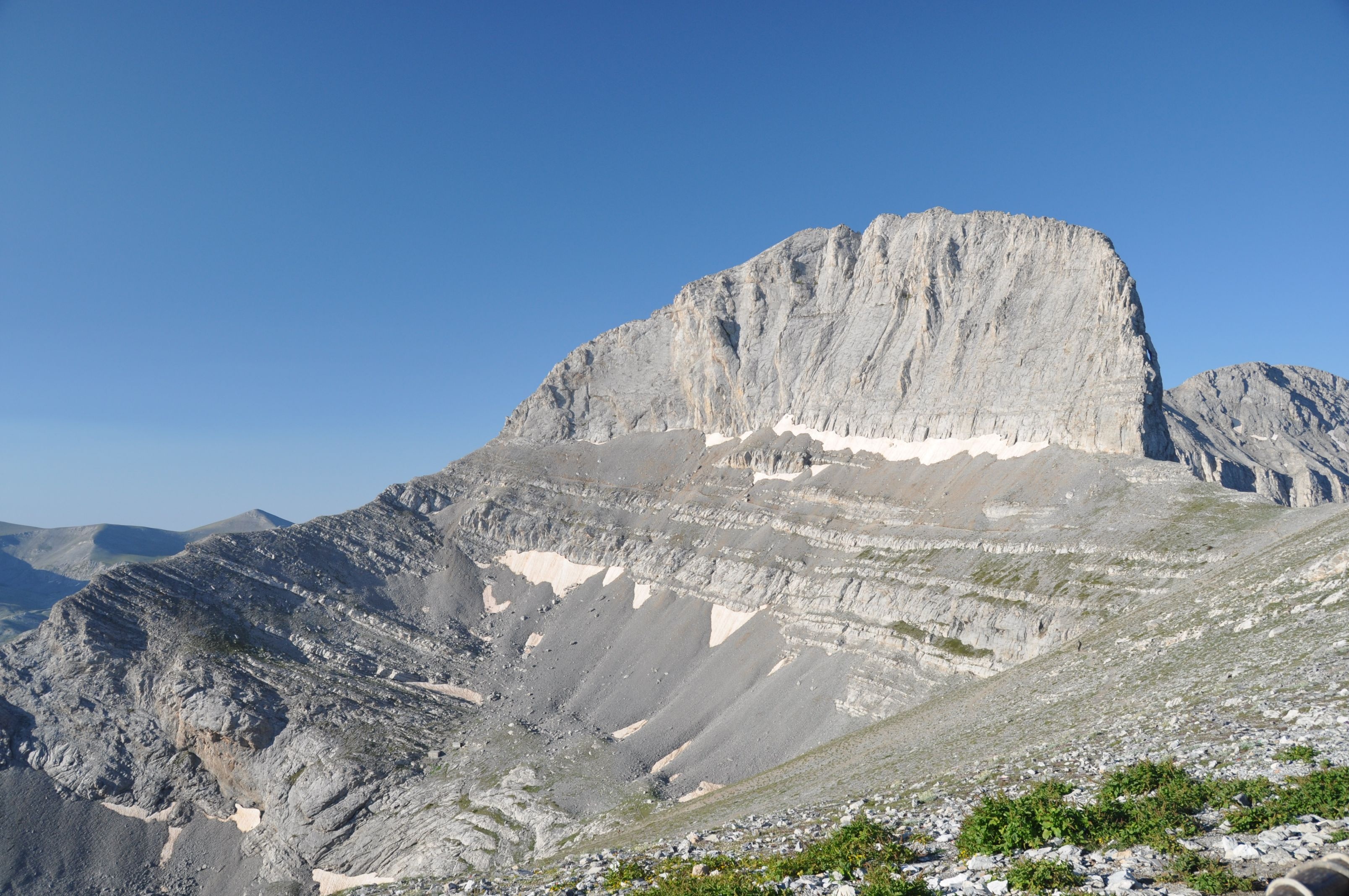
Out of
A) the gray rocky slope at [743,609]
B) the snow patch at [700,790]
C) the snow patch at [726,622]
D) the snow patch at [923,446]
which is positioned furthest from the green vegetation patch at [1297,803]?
the snow patch at [923,446]

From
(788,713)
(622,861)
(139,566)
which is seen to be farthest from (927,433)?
(139,566)

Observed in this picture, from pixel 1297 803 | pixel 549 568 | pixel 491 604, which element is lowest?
pixel 491 604

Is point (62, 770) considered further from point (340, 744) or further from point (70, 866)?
point (340, 744)

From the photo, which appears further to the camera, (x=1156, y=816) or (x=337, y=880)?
(x=337, y=880)

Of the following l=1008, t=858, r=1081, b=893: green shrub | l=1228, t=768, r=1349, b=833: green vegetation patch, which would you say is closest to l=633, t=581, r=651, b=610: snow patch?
l=1228, t=768, r=1349, b=833: green vegetation patch

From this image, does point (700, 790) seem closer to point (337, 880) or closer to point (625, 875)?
point (337, 880)

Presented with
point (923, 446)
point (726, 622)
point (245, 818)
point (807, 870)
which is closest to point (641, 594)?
point (726, 622)
